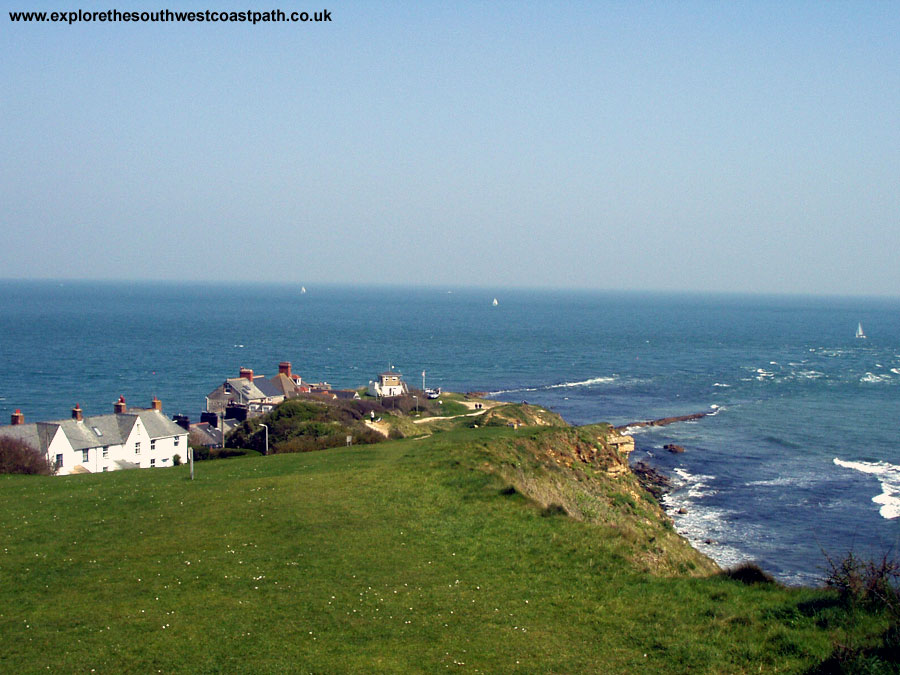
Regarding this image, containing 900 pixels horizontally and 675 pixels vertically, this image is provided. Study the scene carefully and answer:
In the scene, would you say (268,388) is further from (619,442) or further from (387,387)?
(619,442)

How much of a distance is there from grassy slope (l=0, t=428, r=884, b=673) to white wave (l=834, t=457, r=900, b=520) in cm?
3152

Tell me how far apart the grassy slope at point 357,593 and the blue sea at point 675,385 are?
351cm

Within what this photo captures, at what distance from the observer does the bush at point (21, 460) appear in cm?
3501

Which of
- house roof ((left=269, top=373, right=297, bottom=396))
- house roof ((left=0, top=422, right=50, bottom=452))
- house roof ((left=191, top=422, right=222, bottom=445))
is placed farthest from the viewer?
house roof ((left=269, top=373, right=297, bottom=396))

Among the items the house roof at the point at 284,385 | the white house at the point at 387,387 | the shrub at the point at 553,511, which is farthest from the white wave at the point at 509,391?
the shrub at the point at 553,511

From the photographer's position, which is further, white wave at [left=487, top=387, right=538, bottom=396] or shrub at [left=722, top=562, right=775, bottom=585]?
white wave at [left=487, top=387, right=538, bottom=396]

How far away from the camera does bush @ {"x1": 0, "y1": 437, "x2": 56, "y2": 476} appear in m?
35.0

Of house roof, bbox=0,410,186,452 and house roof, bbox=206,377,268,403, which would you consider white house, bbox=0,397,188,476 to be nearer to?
house roof, bbox=0,410,186,452

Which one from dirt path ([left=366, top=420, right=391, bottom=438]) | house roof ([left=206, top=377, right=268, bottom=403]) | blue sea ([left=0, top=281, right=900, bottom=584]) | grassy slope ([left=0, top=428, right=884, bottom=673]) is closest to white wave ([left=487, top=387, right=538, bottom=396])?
blue sea ([left=0, top=281, right=900, bottom=584])

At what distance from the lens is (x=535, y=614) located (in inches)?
589

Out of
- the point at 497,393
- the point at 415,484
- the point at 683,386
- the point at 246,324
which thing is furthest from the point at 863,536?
the point at 246,324

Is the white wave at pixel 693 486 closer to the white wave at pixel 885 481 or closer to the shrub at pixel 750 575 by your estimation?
the white wave at pixel 885 481

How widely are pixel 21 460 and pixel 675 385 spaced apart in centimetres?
8447

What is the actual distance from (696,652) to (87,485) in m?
21.7
